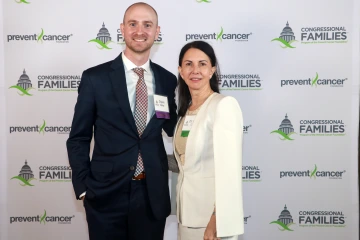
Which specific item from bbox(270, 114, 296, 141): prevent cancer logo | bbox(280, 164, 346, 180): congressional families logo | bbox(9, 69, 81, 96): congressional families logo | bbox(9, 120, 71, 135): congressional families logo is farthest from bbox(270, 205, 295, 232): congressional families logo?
bbox(9, 69, 81, 96): congressional families logo

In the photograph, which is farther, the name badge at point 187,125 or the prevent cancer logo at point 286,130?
the prevent cancer logo at point 286,130

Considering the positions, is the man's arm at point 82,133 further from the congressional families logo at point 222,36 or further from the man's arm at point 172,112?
the congressional families logo at point 222,36

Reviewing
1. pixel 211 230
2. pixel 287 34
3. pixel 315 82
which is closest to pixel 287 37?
pixel 287 34

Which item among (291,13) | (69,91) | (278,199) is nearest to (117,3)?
(69,91)

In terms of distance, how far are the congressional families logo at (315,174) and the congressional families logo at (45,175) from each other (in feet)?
6.27

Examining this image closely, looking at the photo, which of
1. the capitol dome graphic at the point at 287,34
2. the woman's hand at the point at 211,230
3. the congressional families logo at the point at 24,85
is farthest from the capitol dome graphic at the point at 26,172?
the capitol dome graphic at the point at 287,34

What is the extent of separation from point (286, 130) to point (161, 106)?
1.42m

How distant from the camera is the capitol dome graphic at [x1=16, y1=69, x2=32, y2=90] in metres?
3.61

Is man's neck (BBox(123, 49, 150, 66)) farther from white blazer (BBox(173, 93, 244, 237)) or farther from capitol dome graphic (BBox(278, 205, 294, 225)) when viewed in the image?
capitol dome graphic (BBox(278, 205, 294, 225))

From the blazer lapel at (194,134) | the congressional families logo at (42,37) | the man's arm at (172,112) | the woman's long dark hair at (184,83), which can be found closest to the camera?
the blazer lapel at (194,134)

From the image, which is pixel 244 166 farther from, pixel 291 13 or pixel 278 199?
pixel 291 13

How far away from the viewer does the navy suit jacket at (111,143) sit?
246cm

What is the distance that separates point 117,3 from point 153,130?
1.51 meters

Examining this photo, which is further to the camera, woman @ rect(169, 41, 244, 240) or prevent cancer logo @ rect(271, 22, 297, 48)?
prevent cancer logo @ rect(271, 22, 297, 48)
